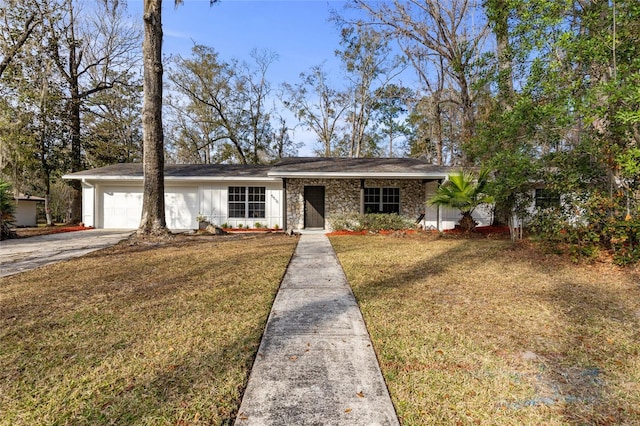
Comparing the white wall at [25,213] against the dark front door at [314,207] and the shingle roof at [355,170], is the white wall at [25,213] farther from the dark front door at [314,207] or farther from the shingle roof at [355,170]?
the dark front door at [314,207]

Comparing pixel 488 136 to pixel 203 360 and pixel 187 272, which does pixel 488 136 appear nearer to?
pixel 187 272

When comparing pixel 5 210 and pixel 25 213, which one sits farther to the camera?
pixel 25 213

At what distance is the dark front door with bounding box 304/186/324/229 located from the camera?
14.1 meters

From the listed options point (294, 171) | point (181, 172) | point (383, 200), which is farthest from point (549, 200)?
point (181, 172)

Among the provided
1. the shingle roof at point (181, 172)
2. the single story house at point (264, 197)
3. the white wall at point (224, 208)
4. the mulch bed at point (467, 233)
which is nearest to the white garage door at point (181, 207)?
the single story house at point (264, 197)

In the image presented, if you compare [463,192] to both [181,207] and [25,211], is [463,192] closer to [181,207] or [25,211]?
[181,207]

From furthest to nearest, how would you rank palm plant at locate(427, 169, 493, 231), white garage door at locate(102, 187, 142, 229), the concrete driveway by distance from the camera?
1. white garage door at locate(102, 187, 142, 229)
2. palm plant at locate(427, 169, 493, 231)
3. the concrete driveway

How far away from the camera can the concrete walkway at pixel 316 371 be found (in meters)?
1.96

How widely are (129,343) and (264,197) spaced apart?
1191 cm

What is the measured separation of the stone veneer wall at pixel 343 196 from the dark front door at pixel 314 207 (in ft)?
0.64

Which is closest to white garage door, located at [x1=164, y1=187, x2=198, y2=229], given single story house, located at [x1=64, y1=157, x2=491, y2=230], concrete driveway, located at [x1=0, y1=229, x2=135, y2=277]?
single story house, located at [x1=64, y1=157, x2=491, y2=230]

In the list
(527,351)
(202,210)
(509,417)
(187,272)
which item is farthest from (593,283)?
(202,210)

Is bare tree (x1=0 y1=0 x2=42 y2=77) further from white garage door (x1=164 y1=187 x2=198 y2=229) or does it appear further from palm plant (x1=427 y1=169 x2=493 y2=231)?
palm plant (x1=427 y1=169 x2=493 y2=231)

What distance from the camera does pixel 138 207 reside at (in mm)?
14773
